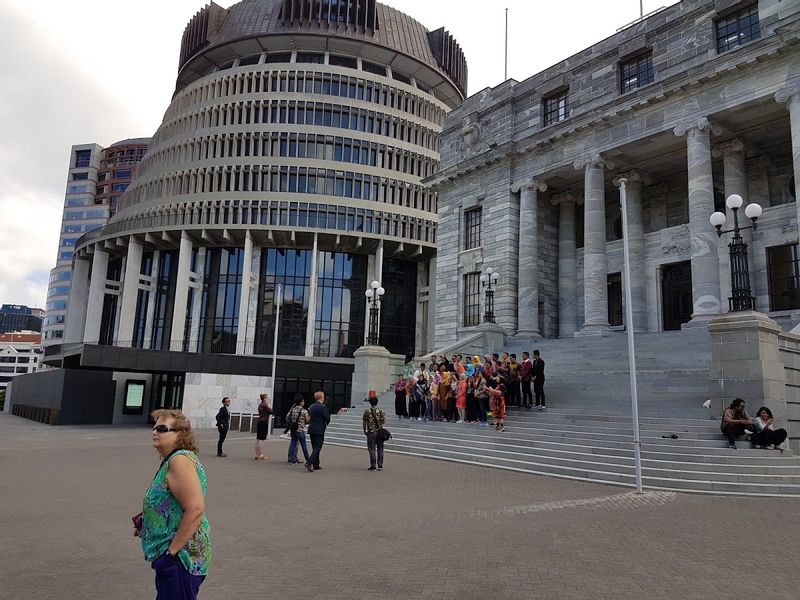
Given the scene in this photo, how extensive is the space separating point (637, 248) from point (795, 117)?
8751 mm

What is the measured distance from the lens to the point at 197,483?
11.1 ft

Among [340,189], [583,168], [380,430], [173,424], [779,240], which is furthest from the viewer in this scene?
[340,189]

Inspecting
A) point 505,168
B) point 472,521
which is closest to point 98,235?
point 505,168

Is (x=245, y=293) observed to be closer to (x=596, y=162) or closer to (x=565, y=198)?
(x=565, y=198)

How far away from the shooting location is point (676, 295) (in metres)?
27.9

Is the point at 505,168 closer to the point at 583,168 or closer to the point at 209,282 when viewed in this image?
the point at 583,168

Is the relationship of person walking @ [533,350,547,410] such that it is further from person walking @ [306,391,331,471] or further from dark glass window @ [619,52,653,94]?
dark glass window @ [619,52,653,94]

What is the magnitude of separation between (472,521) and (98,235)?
199ft

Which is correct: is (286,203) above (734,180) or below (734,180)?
above

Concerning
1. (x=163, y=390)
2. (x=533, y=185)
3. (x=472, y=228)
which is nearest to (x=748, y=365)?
(x=533, y=185)

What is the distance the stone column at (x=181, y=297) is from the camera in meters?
51.6

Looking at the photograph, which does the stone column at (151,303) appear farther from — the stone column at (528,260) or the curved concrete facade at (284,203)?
the stone column at (528,260)

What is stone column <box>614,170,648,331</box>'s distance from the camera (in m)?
28.2

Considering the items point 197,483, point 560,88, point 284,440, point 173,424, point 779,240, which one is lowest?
point 284,440
